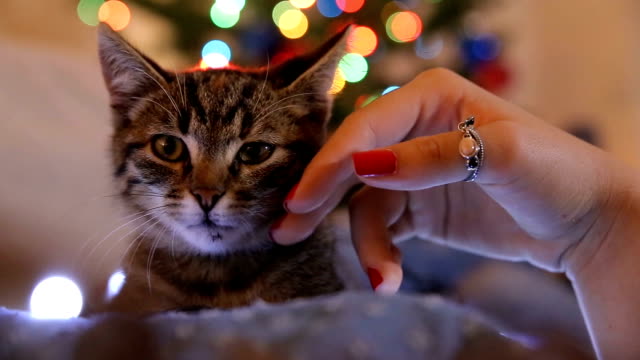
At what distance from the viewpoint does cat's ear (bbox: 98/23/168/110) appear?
92cm

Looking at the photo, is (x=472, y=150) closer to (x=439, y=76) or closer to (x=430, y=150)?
(x=430, y=150)

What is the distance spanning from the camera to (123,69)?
95 centimetres

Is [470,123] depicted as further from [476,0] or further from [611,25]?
[611,25]

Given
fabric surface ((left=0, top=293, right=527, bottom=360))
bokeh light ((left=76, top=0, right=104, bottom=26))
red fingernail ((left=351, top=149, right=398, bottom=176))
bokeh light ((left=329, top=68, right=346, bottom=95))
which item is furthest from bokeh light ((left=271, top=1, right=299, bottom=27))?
fabric surface ((left=0, top=293, right=527, bottom=360))

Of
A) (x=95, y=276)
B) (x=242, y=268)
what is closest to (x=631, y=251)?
(x=242, y=268)

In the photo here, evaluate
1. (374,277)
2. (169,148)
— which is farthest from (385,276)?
(169,148)

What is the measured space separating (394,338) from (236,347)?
14cm

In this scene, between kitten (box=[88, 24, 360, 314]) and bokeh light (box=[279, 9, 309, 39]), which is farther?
bokeh light (box=[279, 9, 309, 39])

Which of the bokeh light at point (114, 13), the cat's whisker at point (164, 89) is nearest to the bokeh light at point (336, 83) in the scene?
→ the cat's whisker at point (164, 89)

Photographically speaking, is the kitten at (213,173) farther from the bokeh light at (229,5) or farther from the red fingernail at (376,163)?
the bokeh light at (229,5)

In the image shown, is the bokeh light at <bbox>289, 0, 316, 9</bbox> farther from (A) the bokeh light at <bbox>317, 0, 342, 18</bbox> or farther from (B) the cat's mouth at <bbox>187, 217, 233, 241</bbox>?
(B) the cat's mouth at <bbox>187, 217, 233, 241</bbox>

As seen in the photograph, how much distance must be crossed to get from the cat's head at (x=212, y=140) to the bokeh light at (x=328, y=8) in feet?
2.75

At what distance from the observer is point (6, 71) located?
1.46 meters

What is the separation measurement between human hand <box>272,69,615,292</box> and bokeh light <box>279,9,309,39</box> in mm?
1000
